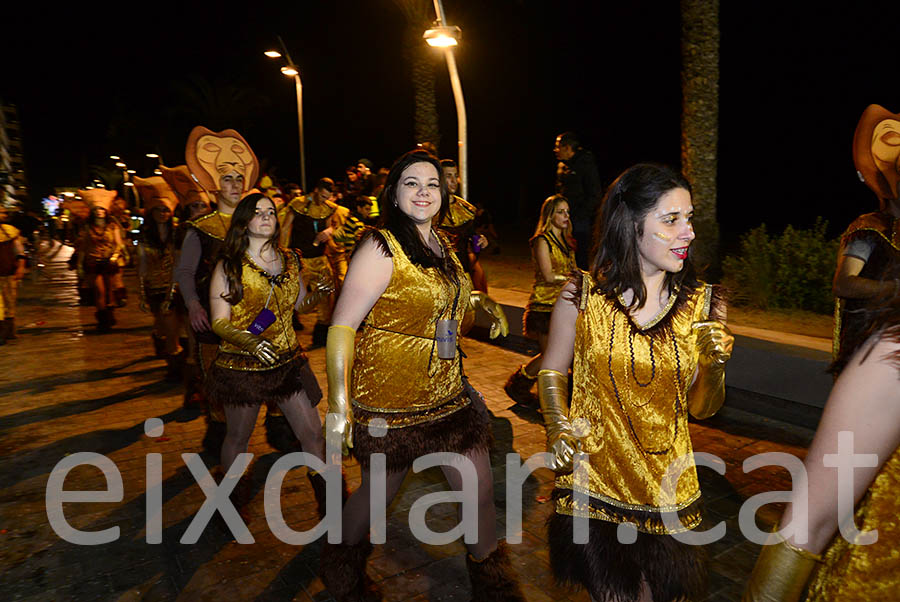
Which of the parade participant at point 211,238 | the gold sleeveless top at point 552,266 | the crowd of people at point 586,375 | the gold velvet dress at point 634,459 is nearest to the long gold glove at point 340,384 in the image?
the crowd of people at point 586,375

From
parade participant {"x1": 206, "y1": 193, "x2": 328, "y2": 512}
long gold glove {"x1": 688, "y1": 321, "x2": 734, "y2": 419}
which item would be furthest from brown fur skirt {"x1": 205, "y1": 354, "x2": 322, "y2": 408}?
long gold glove {"x1": 688, "y1": 321, "x2": 734, "y2": 419}

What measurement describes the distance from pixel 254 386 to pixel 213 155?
8.90 ft

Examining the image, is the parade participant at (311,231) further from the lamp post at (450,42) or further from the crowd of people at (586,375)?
the crowd of people at (586,375)

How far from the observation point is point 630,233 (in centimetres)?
234

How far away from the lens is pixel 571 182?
26.9 feet

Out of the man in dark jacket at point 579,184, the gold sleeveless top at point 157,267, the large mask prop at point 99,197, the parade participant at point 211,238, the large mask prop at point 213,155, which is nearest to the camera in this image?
the parade participant at point 211,238

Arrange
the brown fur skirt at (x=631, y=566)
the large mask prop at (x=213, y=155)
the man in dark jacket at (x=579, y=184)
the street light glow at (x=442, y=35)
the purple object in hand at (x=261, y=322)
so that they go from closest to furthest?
the brown fur skirt at (x=631, y=566) → the purple object in hand at (x=261, y=322) → the large mask prop at (x=213, y=155) → the man in dark jacket at (x=579, y=184) → the street light glow at (x=442, y=35)

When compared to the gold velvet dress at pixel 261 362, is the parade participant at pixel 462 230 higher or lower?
higher

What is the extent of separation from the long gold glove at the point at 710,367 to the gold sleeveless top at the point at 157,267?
685cm

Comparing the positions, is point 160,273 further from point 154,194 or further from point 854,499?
point 854,499

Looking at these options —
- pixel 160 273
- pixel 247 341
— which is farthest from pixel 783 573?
pixel 160 273

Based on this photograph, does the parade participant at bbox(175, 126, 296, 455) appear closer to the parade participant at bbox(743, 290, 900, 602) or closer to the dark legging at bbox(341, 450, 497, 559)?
the dark legging at bbox(341, 450, 497, 559)

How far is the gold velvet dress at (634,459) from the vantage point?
6.99 ft

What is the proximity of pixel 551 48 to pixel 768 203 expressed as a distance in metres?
14.9
